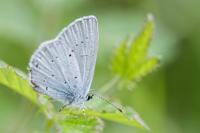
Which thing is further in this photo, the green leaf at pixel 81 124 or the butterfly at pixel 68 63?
the butterfly at pixel 68 63

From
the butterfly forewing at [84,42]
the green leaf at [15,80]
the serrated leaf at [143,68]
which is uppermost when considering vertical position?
the serrated leaf at [143,68]

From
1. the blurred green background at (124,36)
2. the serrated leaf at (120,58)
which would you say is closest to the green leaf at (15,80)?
the serrated leaf at (120,58)

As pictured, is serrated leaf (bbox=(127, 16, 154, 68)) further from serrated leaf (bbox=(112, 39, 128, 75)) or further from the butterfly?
the butterfly

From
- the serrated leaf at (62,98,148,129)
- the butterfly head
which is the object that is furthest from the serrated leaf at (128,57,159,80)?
the serrated leaf at (62,98,148,129)

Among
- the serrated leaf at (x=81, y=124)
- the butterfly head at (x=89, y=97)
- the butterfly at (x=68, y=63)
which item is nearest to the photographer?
the serrated leaf at (x=81, y=124)

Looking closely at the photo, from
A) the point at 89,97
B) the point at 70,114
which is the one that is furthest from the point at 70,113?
the point at 89,97

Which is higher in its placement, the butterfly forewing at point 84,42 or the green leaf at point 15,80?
the butterfly forewing at point 84,42

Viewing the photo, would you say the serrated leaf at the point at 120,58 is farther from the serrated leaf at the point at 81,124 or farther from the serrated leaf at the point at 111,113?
the serrated leaf at the point at 81,124

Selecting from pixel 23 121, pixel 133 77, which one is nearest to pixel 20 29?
pixel 23 121
